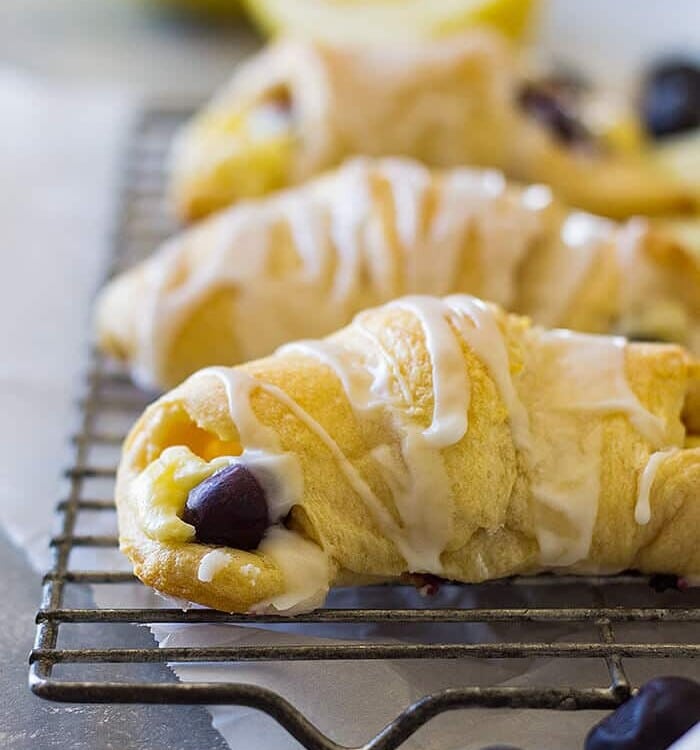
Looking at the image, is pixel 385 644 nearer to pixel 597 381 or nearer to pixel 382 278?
pixel 597 381

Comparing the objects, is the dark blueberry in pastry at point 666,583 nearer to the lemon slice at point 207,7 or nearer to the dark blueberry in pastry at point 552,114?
the dark blueberry in pastry at point 552,114

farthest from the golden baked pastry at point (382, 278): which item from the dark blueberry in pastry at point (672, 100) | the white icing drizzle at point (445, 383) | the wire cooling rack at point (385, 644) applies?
the dark blueberry in pastry at point (672, 100)

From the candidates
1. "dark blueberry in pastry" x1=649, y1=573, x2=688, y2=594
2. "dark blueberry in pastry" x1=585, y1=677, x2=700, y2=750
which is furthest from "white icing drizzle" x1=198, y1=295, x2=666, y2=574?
"dark blueberry in pastry" x1=585, y1=677, x2=700, y2=750

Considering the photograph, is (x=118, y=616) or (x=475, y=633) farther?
(x=475, y=633)

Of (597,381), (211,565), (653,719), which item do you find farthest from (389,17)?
(653,719)

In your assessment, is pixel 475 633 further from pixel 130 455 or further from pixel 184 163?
pixel 184 163

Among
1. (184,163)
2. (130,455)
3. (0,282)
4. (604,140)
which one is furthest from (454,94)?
(130,455)
